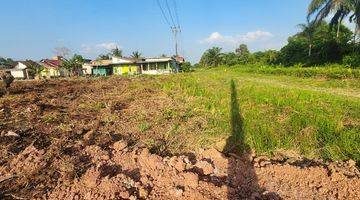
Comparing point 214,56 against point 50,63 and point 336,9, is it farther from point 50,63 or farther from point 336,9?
point 336,9

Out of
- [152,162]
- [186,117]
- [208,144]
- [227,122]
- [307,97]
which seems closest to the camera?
[152,162]

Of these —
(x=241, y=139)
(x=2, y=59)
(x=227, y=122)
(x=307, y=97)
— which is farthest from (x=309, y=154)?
(x=2, y=59)

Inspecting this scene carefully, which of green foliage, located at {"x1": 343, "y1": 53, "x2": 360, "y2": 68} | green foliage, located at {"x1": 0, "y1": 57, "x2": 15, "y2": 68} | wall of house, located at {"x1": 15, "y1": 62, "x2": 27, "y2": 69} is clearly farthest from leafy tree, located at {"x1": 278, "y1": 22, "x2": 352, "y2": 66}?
green foliage, located at {"x1": 0, "y1": 57, "x2": 15, "y2": 68}

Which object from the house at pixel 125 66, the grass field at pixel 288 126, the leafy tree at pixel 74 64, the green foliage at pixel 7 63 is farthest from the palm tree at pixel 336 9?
the green foliage at pixel 7 63

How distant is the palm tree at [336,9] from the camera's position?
2316 centimetres

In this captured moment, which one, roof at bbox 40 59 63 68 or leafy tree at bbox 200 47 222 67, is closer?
roof at bbox 40 59 63 68

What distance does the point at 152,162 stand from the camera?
156 inches

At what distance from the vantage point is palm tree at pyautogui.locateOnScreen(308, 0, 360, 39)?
23.2 metres

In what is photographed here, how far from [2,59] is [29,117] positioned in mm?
74832

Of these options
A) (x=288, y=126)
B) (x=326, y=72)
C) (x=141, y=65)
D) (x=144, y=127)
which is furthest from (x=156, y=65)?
(x=288, y=126)

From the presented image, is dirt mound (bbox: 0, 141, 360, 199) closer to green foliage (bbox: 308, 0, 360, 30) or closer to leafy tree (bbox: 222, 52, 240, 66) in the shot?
green foliage (bbox: 308, 0, 360, 30)

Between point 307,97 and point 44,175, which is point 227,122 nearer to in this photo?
point 44,175

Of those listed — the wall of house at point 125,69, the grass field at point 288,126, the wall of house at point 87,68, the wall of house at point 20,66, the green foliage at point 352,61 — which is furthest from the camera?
the wall of house at point 87,68

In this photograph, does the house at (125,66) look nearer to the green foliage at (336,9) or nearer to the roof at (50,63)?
the roof at (50,63)
